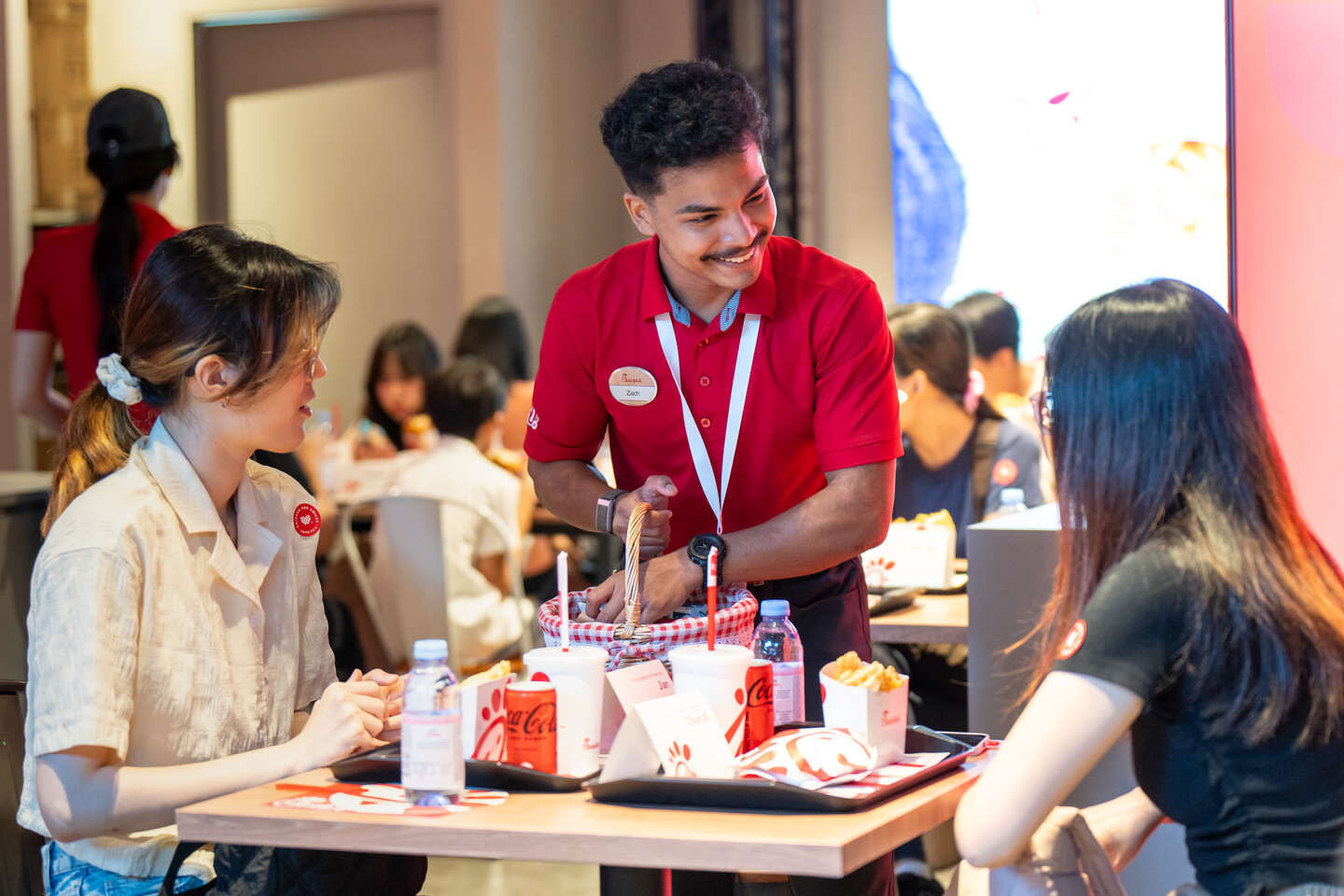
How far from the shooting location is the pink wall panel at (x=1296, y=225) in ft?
8.20

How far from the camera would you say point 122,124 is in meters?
3.29

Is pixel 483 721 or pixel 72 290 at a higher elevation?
pixel 72 290

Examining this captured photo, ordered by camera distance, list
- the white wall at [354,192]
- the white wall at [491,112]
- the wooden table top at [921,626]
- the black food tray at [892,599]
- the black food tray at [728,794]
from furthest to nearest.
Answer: the white wall at [354,192] < the white wall at [491,112] < the black food tray at [892,599] < the wooden table top at [921,626] < the black food tray at [728,794]

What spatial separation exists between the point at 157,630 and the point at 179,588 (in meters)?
0.06

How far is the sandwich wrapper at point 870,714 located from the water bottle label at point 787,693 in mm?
132

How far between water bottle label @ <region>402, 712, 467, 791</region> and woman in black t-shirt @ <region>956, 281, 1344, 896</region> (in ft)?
A: 1.79

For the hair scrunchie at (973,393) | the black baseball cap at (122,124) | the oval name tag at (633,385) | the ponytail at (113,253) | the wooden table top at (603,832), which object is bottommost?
the wooden table top at (603,832)

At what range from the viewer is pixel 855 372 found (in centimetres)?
219

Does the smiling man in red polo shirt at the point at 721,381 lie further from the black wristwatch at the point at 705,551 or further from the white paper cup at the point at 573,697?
the white paper cup at the point at 573,697

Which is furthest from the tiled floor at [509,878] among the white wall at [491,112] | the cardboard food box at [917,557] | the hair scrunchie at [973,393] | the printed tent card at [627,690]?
the white wall at [491,112]

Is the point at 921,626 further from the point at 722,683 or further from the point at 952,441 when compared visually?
the point at 722,683

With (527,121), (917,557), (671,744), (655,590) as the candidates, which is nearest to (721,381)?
(655,590)

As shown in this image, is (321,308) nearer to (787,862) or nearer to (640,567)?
→ (640,567)

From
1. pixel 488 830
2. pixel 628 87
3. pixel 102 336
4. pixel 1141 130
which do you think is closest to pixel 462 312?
pixel 1141 130
